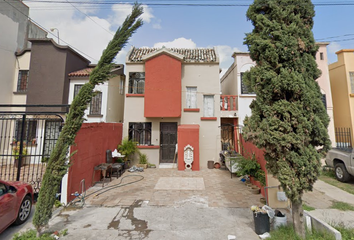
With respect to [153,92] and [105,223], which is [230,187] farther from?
[153,92]

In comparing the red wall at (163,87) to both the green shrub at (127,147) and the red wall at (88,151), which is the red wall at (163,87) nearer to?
the green shrub at (127,147)

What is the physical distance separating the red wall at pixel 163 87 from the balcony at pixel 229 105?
3167 mm

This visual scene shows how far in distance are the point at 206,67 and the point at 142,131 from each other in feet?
20.9

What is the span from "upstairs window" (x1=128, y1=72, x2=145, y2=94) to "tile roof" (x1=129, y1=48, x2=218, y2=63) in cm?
100

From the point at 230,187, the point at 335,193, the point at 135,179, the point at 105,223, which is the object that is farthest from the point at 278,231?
the point at 135,179

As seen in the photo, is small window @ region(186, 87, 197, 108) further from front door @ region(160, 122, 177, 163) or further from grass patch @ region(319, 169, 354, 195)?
grass patch @ region(319, 169, 354, 195)

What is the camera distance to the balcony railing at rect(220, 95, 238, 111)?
11891 millimetres

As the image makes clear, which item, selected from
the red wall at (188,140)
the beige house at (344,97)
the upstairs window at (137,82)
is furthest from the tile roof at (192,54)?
the beige house at (344,97)

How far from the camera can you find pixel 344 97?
11.3 metres

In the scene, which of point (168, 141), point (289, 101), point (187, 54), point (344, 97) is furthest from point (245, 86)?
point (289, 101)

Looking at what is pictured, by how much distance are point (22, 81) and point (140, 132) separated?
9.35 meters

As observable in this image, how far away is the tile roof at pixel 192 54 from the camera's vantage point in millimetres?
11903

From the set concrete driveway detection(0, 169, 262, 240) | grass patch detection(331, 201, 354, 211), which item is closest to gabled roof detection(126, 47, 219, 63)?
concrete driveway detection(0, 169, 262, 240)

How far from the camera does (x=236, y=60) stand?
39.8 feet
